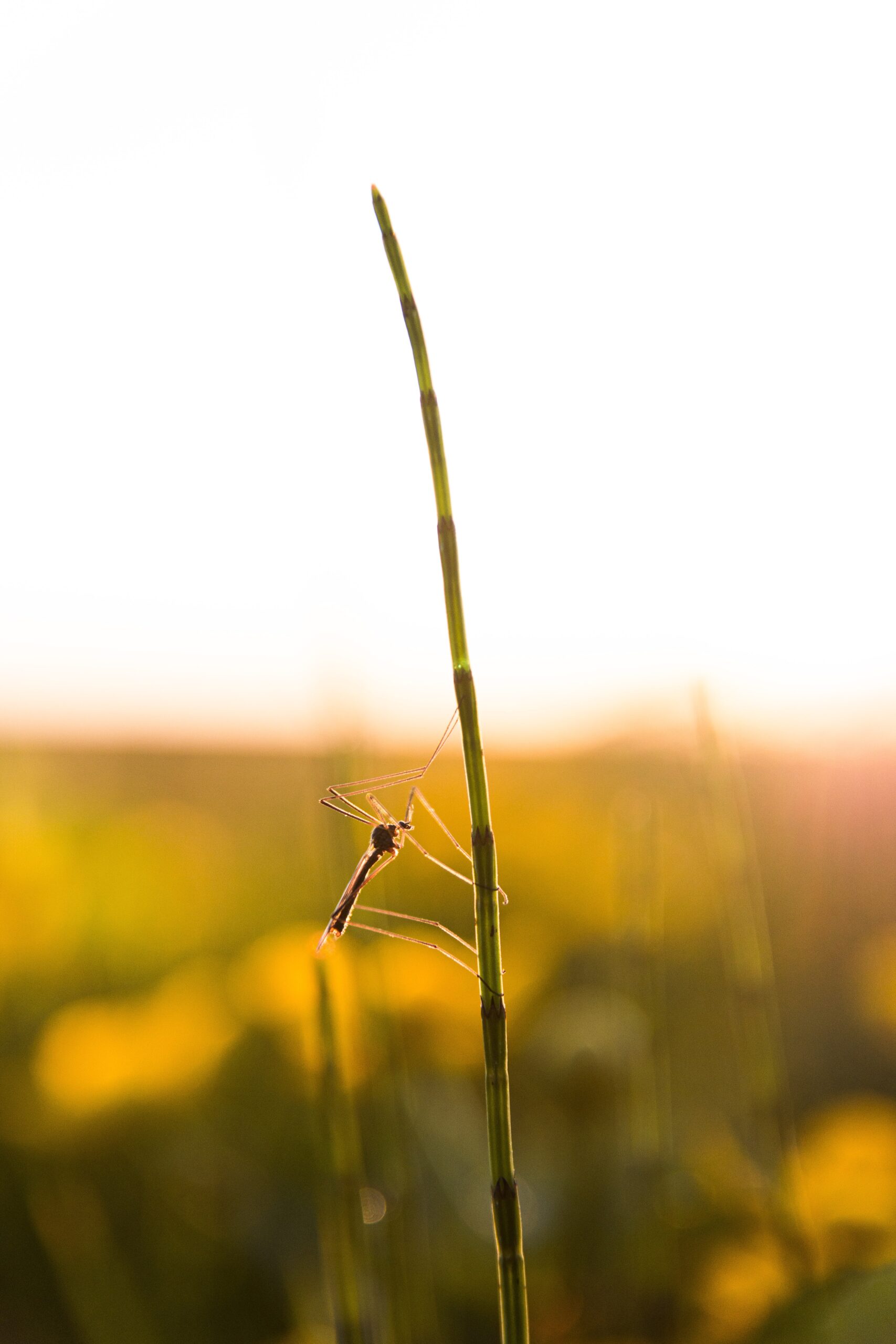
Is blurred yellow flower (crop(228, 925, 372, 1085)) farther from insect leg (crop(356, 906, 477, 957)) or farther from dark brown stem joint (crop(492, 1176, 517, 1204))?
dark brown stem joint (crop(492, 1176, 517, 1204))

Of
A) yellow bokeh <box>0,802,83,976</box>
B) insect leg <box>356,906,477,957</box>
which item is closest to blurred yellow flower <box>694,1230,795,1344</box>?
insect leg <box>356,906,477,957</box>

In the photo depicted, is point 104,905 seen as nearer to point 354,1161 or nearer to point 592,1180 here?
point 592,1180

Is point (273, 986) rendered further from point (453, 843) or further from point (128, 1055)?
point (453, 843)

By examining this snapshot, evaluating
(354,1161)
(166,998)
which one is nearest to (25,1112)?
(166,998)

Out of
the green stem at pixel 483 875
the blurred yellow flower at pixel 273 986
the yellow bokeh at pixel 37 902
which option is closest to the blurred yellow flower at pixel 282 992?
the blurred yellow flower at pixel 273 986

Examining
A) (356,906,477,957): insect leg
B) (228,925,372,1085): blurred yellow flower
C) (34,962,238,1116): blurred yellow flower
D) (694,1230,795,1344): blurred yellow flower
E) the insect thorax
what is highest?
the insect thorax

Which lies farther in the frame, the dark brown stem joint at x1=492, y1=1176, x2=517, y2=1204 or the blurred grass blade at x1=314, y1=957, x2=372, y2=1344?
the blurred grass blade at x1=314, y1=957, x2=372, y2=1344

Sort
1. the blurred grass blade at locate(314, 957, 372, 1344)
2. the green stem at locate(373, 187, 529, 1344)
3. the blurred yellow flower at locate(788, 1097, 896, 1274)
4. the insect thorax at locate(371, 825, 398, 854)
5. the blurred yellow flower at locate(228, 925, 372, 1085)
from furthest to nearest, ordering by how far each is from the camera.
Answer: the blurred yellow flower at locate(228, 925, 372, 1085)
the blurred yellow flower at locate(788, 1097, 896, 1274)
the insect thorax at locate(371, 825, 398, 854)
the blurred grass blade at locate(314, 957, 372, 1344)
the green stem at locate(373, 187, 529, 1344)
